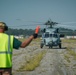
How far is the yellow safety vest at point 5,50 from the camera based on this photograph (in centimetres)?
647

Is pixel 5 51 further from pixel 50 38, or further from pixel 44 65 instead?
pixel 50 38

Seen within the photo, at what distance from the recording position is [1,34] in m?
6.58

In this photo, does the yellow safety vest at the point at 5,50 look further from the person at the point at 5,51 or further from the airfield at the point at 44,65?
the airfield at the point at 44,65

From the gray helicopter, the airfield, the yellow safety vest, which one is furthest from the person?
the gray helicopter

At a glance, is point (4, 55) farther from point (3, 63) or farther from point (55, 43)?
point (55, 43)

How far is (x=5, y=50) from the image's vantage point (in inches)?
257

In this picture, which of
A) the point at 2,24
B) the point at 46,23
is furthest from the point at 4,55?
the point at 46,23

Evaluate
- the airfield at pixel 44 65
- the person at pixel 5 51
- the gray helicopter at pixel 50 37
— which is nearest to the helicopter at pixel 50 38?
the gray helicopter at pixel 50 37

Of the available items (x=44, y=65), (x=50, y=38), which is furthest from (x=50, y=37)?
(x=44, y=65)

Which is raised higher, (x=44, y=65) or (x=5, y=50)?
(x=5, y=50)

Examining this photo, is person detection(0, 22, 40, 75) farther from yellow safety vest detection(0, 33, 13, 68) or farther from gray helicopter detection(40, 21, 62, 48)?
gray helicopter detection(40, 21, 62, 48)

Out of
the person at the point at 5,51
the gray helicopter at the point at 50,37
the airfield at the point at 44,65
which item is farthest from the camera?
the gray helicopter at the point at 50,37

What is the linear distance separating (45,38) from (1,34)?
128 feet

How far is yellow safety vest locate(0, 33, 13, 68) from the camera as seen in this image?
6.47 meters
